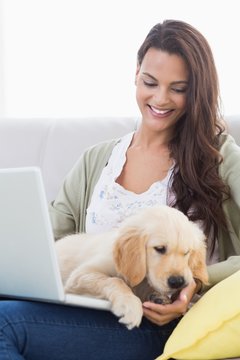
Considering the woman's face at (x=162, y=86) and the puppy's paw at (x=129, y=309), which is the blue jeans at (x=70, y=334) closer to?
the puppy's paw at (x=129, y=309)

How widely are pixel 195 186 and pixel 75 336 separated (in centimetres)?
60

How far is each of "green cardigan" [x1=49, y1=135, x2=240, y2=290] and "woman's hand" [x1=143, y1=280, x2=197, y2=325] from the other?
0.42 m

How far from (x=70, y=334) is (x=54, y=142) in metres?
1.01

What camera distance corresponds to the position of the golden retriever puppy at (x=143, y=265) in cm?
141

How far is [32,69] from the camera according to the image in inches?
136

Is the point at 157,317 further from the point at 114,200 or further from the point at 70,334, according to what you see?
the point at 114,200

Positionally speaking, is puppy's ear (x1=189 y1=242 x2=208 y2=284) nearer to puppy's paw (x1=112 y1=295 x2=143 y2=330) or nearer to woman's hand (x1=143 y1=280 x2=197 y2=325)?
woman's hand (x1=143 y1=280 x2=197 y2=325)

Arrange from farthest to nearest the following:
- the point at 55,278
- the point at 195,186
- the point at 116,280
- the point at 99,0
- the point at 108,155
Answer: the point at 99,0
the point at 108,155
the point at 195,186
the point at 116,280
the point at 55,278

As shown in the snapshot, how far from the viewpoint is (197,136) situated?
75.7 inches

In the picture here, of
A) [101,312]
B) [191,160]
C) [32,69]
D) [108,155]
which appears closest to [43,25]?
[32,69]

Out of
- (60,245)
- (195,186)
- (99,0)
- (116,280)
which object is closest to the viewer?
(116,280)

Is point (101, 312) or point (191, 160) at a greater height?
point (191, 160)

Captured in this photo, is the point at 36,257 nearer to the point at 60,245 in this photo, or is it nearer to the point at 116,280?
the point at 116,280

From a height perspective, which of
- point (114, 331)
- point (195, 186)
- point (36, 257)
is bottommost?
point (114, 331)
